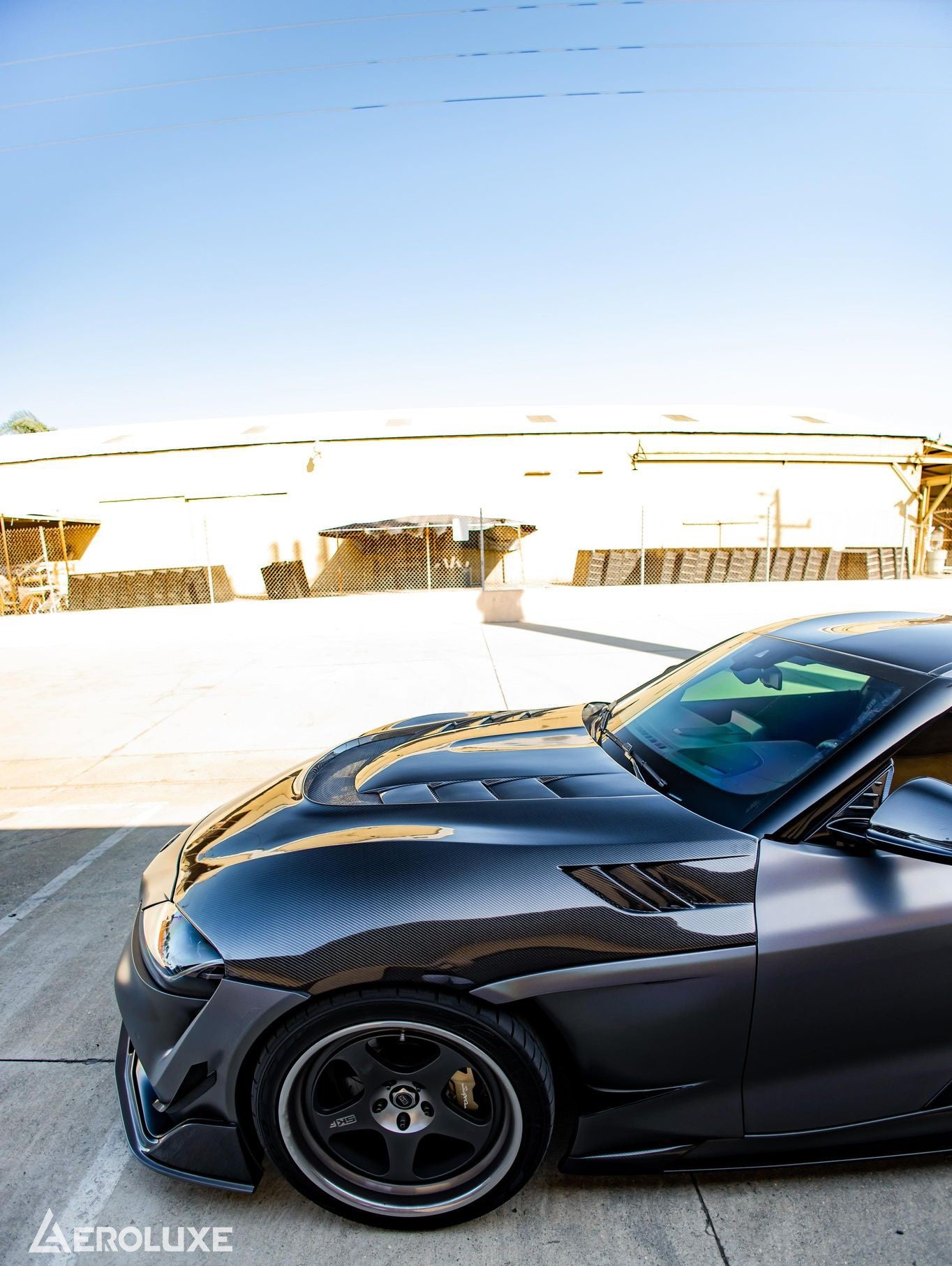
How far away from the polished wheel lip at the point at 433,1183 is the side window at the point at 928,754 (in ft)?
3.88

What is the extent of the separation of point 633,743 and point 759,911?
822mm

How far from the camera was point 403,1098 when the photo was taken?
1.52 meters

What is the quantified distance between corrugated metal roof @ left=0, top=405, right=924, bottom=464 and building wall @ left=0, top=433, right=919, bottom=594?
25 cm

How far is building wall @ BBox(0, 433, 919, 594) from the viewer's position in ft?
69.3

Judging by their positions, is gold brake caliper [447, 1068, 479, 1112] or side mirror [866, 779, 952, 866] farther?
gold brake caliper [447, 1068, 479, 1112]

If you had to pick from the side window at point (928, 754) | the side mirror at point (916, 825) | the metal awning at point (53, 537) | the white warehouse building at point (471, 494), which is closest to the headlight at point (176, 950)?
the side mirror at point (916, 825)

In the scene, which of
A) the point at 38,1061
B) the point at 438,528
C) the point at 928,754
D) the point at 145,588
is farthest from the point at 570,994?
the point at 145,588

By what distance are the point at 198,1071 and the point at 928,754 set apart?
191cm

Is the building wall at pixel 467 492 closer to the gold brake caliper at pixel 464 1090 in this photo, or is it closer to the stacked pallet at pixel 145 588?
the stacked pallet at pixel 145 588

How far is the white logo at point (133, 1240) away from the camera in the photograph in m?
1.52

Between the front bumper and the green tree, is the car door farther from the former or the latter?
the green tree

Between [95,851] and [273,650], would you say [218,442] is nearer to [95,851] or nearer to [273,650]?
[273,650]

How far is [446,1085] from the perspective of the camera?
1.50 meters

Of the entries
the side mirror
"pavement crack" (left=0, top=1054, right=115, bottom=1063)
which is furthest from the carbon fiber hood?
"pavement crack" (left=0, top=1054, right=115, bottom=1063)
